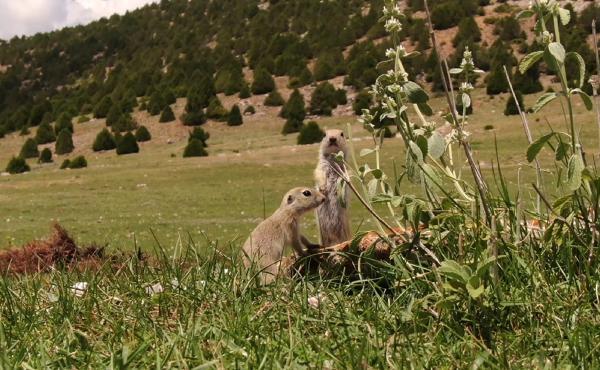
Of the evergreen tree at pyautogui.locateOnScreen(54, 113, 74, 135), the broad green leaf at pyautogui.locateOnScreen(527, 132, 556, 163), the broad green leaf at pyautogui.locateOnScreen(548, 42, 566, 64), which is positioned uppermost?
the broad green leaf at pyautogui.locateOnScreen(548, 42, 566, 64)

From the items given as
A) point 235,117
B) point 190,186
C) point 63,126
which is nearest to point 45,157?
point 63,126

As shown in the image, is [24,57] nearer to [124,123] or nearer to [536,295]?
[124,123]

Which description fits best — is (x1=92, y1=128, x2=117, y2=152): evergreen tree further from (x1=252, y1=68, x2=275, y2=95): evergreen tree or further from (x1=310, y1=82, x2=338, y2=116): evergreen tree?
(x1=310, y1=82, x2=338, y2=116): evergreen tree

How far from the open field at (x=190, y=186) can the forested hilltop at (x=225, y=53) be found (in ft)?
17.2

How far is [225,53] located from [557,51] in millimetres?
54613

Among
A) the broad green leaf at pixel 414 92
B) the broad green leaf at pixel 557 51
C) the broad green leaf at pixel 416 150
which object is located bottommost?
the broad green leaf at pixel 416 150

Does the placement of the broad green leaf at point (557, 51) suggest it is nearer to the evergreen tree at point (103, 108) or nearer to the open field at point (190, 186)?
the open field at point (190, 186)

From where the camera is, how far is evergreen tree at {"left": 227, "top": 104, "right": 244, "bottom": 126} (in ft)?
131

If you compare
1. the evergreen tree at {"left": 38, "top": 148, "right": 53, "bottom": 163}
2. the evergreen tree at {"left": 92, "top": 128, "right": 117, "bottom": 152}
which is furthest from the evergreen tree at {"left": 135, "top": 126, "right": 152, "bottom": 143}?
the evergreen tree at {"left": 38, "top": 148, "right": 53, "bottom": 163}

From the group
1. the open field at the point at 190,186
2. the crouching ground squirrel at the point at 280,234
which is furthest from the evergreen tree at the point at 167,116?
the crouching ground squirrel at the point at 280,234

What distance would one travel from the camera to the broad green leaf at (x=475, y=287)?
262cm

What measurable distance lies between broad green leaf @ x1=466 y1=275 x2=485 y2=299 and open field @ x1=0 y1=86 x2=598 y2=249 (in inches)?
263

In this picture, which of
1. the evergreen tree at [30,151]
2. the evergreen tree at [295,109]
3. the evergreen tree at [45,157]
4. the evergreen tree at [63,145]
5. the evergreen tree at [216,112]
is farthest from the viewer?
the evergreen tree at [216,112]

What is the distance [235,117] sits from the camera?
132 feet
